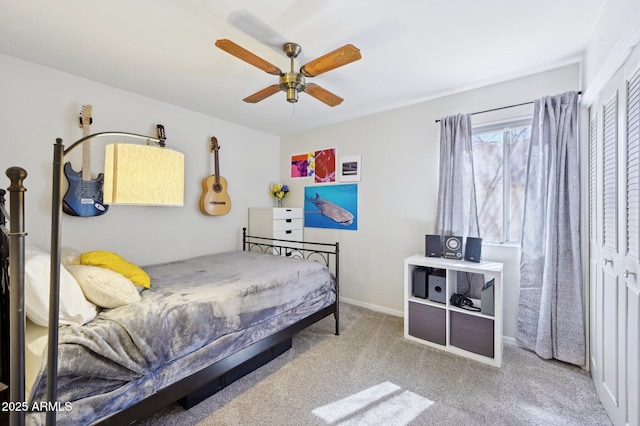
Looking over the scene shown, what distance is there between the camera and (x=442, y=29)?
5.95 feet

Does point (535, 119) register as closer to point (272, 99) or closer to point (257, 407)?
point (272, 99)

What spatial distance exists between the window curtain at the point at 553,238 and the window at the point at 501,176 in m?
0.18

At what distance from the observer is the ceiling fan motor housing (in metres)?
1.85

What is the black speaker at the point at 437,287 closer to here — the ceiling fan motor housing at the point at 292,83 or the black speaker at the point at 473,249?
Answer: the black speaker at the point at 473,249

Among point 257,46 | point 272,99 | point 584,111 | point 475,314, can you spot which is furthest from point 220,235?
point 584,111

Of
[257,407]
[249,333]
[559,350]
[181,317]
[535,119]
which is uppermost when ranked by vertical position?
[535,119]

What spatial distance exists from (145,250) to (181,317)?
1.64 m

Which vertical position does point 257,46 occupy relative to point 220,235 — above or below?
above

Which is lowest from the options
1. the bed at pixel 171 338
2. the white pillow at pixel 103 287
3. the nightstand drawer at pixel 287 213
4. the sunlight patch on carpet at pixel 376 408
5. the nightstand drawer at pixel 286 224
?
the sunlight patch on carpet at pixel 376 408

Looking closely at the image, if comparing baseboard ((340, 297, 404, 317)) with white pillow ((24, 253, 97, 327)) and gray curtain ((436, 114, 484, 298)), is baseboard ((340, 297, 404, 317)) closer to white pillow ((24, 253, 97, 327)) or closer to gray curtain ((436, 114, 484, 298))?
gray curtain ((436, 114, 484, 298))

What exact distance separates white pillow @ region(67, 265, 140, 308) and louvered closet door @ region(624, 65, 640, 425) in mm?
2553

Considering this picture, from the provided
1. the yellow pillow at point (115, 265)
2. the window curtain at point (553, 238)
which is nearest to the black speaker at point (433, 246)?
the window curtain at point (553, 238)

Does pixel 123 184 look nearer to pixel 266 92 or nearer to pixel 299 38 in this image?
pixel 266 92

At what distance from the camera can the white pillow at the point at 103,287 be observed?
1.45 meters
